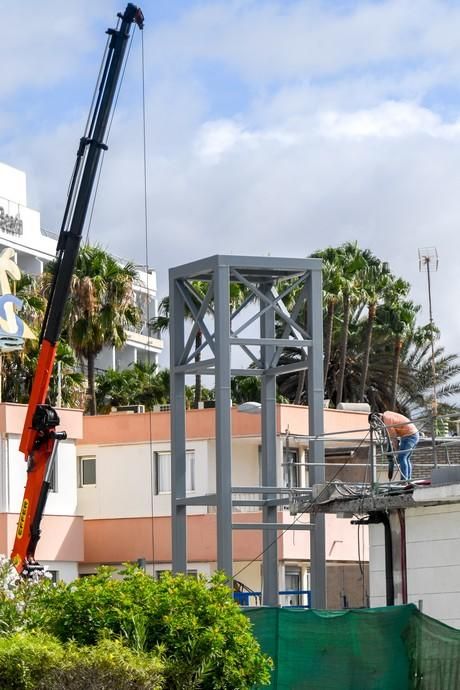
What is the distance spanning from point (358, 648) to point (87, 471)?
3025 centimetres

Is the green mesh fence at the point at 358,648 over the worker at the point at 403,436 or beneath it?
beneath

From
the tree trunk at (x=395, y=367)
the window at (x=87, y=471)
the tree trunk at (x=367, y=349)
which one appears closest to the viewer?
the window at (x=87, y=471)

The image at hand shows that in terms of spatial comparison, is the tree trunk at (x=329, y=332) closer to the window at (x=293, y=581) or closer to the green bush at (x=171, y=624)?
the window at (x=293, y=581)

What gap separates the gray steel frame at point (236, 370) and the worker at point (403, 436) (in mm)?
1697

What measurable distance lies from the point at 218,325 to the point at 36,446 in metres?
7.64

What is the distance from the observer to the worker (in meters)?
29.4

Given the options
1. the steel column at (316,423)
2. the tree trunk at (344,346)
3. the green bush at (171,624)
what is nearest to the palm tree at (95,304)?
the tree trunk at (344,346)

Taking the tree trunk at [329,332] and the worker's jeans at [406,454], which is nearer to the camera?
the worker's jeans at [406,454]

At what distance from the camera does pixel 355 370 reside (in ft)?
268

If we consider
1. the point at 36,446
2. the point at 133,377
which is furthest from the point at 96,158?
the point at 133,377

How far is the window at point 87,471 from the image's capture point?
171 feet

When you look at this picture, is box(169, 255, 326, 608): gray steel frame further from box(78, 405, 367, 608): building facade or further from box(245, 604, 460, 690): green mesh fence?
box(78, 405, 367, 608): building facade

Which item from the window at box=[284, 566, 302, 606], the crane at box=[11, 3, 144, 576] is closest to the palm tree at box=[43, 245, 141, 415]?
the window at box=[284, 566, 302, 606]

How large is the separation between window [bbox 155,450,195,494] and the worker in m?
20.9
